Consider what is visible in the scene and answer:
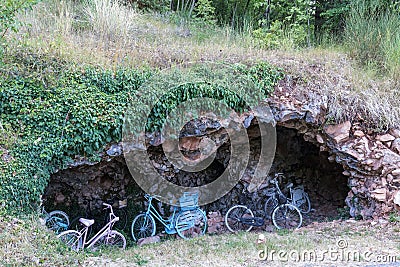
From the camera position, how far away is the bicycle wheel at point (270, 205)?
7.69 m

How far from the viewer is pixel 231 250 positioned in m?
5.14

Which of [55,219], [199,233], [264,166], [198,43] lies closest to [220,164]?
[264,166]

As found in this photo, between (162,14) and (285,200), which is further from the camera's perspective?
(162,14)

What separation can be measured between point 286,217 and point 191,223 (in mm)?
2018

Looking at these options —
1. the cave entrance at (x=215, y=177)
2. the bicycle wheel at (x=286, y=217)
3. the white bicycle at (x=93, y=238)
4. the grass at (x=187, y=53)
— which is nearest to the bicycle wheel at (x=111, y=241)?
the white bicycle at (x=93, y=238)

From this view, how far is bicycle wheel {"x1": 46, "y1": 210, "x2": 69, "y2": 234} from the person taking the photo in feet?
19.5

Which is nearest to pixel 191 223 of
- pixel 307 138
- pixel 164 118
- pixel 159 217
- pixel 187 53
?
pixel 159 217

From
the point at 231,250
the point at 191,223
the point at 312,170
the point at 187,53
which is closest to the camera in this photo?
the point at 231,250

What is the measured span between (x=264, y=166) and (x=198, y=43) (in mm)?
3345

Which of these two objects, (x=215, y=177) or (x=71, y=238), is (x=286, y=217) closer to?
(x=215, y=177)

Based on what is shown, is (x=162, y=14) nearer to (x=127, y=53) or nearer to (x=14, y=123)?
(x=127, y=53)

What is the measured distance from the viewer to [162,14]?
10.6m

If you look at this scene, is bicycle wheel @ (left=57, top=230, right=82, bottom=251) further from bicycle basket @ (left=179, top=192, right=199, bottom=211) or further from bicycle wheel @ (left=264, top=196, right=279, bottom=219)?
bicycle wheel @ (left=264, top=196, right=279, bottom=219)

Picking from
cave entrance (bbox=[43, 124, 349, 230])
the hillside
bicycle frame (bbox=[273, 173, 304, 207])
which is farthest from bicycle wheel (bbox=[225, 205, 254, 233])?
bicycle frame (bbox=[273, 173, 304, 207])
